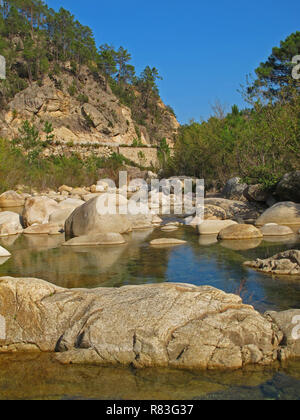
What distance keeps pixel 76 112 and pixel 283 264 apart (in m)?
63.8

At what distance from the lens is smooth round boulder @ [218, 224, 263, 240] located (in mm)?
12492

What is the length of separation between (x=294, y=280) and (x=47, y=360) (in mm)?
4861

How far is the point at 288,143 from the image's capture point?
1759 centimetres

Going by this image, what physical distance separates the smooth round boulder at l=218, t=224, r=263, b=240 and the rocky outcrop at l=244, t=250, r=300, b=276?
3.79 m

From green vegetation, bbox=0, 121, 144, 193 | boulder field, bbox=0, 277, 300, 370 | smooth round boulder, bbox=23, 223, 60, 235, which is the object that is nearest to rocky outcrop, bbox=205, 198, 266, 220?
smooth round boulder, bbox=23, 223, 60, 235

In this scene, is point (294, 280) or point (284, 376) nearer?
point (284, 376)

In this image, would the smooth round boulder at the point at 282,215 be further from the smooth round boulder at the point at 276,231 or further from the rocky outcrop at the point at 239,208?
the rocky outcrop at the point at 239,208

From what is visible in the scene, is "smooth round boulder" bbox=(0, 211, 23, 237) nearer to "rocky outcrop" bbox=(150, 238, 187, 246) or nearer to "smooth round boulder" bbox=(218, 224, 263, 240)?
"rocky outcrop" bbox=(150, 238, 187, 246)

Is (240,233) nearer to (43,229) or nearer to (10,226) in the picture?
(43,229)

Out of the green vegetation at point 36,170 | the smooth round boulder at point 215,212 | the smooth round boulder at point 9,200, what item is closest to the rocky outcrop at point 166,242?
the smooth round boulder at point 215,212

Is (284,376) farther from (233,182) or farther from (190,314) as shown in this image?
(233,182)

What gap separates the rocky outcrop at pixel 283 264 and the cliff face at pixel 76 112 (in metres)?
52.5
